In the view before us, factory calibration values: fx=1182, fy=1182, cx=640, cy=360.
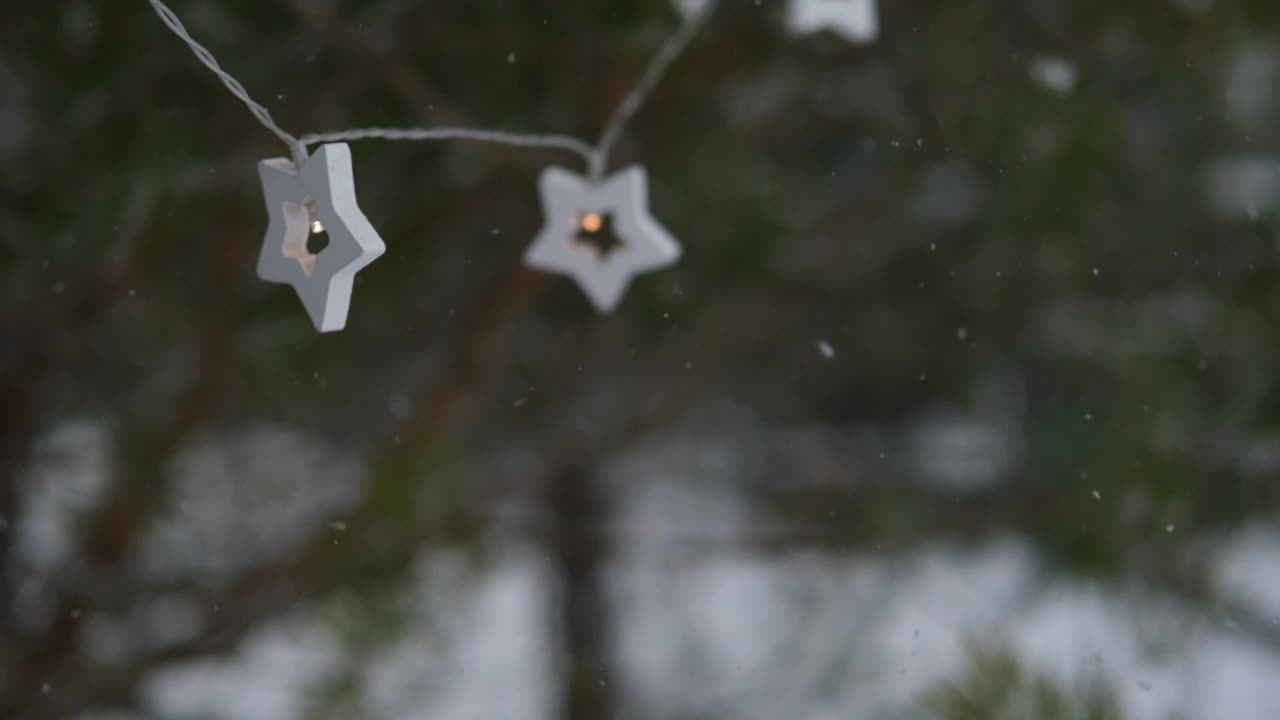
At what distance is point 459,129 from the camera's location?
0.44 meters

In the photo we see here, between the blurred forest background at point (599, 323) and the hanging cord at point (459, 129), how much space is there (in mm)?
16

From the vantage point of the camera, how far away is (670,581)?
128cm

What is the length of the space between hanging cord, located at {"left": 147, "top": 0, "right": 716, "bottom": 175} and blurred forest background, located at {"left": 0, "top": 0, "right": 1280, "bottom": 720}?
16 mm

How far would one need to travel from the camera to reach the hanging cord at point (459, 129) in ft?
0.99

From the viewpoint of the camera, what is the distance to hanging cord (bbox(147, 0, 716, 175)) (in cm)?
30

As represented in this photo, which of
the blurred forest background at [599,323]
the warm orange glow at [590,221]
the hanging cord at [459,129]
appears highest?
the hanging cord at [459,129]

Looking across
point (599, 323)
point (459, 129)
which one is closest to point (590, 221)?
point (459, 129)

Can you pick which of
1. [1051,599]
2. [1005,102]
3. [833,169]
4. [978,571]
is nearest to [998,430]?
[978,571]

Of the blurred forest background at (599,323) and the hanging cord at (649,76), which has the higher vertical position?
the hanging cord at (649,76)

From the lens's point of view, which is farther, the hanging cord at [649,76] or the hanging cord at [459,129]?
the hanging cord at [649,76]

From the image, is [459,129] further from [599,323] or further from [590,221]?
[599,323]

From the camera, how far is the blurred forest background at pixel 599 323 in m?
0.48

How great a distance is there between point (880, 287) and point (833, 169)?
0.18 metres

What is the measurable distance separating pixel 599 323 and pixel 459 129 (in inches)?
11.2
